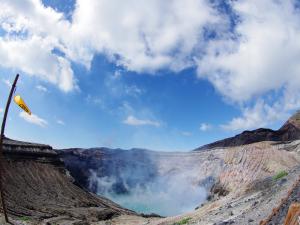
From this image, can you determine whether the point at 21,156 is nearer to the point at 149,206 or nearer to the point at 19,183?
the point at 19,183

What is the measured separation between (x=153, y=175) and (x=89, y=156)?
1582 cm

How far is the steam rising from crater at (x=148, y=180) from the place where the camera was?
7581 cm

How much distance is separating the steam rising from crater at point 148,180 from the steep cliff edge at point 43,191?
1992 cm

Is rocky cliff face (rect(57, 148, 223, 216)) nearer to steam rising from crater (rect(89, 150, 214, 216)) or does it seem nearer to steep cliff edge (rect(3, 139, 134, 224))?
steam rising from crater (rect(89, 150, 214, 216))

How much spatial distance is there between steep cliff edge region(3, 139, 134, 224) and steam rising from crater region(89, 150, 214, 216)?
19.9 meters

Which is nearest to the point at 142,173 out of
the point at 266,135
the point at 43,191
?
the point at 266,135

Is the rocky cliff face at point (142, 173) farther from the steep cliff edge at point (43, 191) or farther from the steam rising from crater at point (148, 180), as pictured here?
the steep cliff edge at point (43, 191)

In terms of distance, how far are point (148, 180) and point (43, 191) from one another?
40055 mm

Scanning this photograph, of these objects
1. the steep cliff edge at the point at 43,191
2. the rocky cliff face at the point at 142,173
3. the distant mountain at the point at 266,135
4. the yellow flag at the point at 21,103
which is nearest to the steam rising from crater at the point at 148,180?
the rocky cliff face at the point at 142,173

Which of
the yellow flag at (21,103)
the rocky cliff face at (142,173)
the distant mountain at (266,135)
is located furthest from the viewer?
the distant mountain at (266,135)

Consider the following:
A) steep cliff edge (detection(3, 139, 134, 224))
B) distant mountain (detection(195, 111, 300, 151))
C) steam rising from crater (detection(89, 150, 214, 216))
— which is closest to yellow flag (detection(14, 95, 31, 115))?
steep cliff edge (detection(3, 139, 134, 224))

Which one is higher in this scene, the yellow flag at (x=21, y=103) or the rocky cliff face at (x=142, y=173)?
the rocky cliff face at (x=142, y=173)

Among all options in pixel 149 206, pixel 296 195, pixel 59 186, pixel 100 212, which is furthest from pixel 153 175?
pixel 296 195

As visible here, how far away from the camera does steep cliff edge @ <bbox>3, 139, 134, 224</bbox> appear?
42750mm
